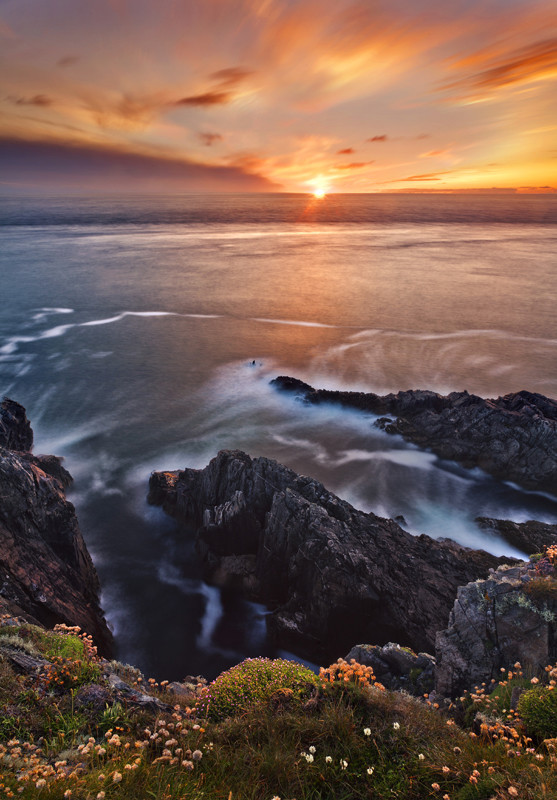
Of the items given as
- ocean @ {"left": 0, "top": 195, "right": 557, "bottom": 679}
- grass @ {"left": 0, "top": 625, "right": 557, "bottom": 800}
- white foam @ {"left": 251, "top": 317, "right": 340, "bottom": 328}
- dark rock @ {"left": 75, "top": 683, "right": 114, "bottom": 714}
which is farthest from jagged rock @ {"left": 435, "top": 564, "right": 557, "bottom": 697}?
white foam @ {"left": 251, "top": 317, "right": 340, "bottom": 328}

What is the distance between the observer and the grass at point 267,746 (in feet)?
15.2

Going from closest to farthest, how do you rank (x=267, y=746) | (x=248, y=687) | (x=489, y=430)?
1. (x=267, y=746)
2. (x=248, y=687)
3. (x=489, y=430)

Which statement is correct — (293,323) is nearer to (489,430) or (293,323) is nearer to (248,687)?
(489,430)

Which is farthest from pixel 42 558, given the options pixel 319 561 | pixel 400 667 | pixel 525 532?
pixel 525 532

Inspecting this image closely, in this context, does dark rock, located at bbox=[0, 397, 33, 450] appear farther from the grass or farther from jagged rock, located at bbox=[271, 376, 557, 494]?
jagged rock, located at bbox=[271, 376, 557, 494]

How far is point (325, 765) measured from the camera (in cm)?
517

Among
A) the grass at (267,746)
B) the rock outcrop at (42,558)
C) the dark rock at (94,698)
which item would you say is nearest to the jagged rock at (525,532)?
the grass at (267,746)

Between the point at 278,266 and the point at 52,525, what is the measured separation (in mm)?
76814

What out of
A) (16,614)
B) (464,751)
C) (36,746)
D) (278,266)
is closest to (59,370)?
(16,614)

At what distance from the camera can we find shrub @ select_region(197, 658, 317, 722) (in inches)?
254

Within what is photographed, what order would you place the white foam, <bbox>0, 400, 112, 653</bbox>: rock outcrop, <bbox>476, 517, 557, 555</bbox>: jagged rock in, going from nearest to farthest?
<bbox>0, 400, 112, 653</bbox>: rock outcrop < <bbox>476, 517, 557, 555</bbox>: jagged rock < the white foam

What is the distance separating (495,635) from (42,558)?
495 inches

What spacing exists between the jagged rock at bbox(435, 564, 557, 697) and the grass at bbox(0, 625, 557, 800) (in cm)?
182

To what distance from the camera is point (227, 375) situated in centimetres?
3753
